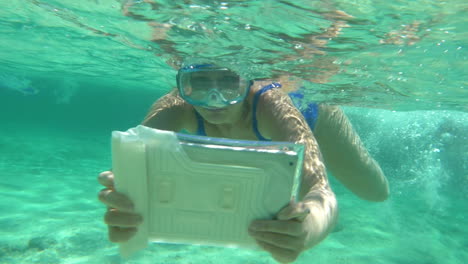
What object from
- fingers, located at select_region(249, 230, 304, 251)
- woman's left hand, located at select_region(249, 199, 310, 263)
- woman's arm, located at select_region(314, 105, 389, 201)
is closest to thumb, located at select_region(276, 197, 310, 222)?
woman's left hand, located at select_region(249, 199, 310, 263)

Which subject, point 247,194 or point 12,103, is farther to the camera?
point 12,103

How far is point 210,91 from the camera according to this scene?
177 inches

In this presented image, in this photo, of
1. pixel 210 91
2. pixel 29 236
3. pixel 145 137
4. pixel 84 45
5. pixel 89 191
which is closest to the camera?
pixel 145 137

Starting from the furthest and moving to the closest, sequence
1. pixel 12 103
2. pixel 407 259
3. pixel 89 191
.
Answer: pixel 12 103
pixel 89 191
pixel 407 259

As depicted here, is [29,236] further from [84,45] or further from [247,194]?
→ [84,45]

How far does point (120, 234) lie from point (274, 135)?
2.22 m

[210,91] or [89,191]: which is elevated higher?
[210,91]

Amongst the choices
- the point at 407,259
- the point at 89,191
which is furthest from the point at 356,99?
the point at 89,191

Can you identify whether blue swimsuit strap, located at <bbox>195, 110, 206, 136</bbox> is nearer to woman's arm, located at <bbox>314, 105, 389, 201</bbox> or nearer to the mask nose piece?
the mask nose piece

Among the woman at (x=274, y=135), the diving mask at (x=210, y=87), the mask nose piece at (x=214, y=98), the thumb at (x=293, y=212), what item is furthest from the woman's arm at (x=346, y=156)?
the thumb at (x=293, y=212)

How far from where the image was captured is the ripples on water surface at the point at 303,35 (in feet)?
16.9

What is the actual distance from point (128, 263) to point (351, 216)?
8.92m

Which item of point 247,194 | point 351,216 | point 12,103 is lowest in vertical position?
point 12,103

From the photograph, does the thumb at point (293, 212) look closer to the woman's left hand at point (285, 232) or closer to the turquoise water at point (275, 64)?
the woman's left hand at point (285, 232)
